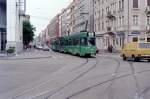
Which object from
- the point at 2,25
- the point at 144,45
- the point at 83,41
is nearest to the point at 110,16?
the point at 2,25

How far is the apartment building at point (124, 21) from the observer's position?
230 feet

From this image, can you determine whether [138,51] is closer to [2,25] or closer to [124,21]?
[124,21]

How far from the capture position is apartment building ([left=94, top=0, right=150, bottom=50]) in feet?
230

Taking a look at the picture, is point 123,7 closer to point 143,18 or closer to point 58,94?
point 143,18

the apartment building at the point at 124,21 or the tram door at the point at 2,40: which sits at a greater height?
the apartment building at the point at 124,21

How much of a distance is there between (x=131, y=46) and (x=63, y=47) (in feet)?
98.4

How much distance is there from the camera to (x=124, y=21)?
71.2m

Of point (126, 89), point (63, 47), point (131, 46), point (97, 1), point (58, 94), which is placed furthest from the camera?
point (97, 1)

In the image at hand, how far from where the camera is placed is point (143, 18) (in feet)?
231

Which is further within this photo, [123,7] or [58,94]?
[123,7]

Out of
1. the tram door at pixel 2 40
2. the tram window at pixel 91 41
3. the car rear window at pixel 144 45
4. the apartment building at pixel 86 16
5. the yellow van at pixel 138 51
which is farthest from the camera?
the apartment building at pixel 86 16

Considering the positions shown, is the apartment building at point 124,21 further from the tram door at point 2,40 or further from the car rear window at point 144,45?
the car rear window at point 144,45

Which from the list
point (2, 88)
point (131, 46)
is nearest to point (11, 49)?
point (131, 46)

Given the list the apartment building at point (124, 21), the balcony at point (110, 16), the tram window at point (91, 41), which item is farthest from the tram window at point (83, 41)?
the balcony at point (110, 16)
